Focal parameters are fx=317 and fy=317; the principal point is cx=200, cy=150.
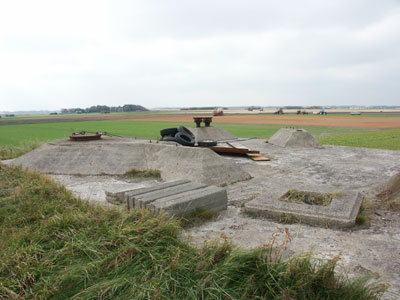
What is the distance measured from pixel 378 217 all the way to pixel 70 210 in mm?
5219

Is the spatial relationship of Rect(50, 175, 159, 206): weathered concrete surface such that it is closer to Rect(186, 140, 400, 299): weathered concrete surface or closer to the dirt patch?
Rect(186, 140, 400, 299): weathered concrete surface

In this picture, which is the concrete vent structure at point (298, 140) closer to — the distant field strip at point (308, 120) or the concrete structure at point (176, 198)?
the concrete structure at point (176, 198)

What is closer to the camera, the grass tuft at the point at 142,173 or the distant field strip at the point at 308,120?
the grass tuft at the point at 142,173

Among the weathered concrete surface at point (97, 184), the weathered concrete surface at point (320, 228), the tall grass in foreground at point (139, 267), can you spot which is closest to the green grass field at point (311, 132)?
the weathered concrete surface at point (320, 228)

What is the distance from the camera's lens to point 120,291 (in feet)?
10.0

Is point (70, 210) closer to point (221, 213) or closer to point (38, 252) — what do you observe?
point (38, 252)

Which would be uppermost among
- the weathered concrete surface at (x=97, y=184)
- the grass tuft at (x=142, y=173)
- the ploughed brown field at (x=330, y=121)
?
the grass tuft at (x=142, y=173)

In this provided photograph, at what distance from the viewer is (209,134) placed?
18938mm

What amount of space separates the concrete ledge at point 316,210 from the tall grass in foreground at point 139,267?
1.58m

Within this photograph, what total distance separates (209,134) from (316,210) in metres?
13.8

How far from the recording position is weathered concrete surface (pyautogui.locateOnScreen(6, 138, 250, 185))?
9.00 m

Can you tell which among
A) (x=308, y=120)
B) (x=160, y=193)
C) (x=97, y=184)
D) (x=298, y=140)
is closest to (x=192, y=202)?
(x=160, y=193)

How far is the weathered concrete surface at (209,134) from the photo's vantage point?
1823 centimetres

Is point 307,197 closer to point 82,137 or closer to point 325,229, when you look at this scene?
point 325,229
